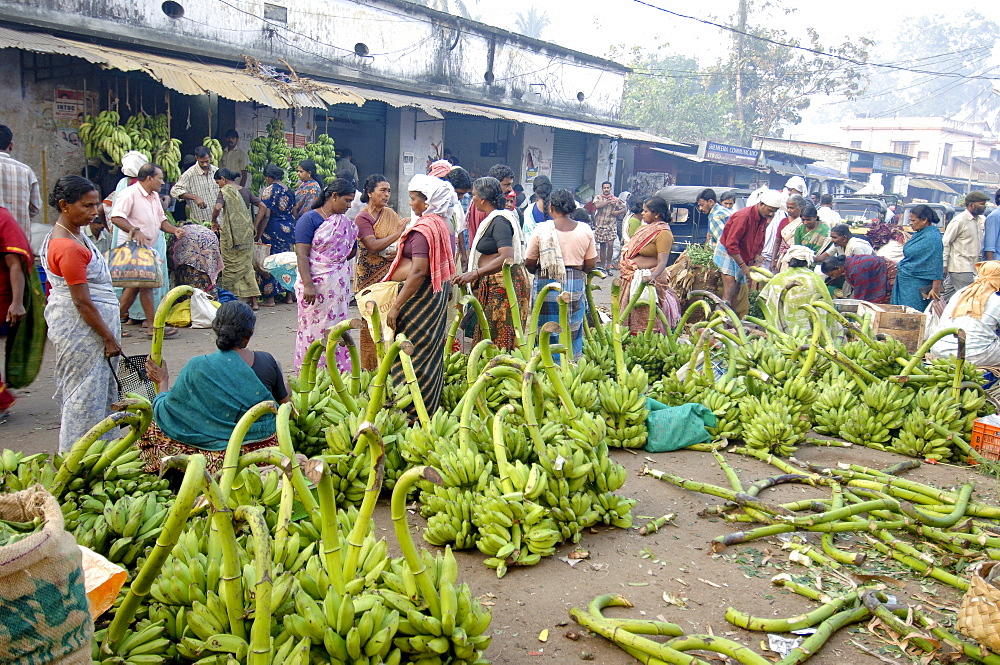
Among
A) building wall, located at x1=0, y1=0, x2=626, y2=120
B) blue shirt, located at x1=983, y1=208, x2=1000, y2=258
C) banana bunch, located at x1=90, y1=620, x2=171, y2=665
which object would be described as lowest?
banana bunch, located at x1=90, y1=620, x2=171, y2=665

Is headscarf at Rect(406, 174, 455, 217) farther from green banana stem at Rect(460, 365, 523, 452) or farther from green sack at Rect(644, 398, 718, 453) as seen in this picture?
green sack at Rect(644, 398, 718, 453)

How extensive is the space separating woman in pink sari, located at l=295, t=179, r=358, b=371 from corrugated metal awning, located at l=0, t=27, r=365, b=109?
157 inches

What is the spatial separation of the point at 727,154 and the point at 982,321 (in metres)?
16.9

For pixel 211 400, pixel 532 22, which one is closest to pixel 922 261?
pixel 211 400

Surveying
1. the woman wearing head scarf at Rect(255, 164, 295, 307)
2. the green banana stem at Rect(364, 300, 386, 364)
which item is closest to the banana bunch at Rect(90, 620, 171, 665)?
the green banana stem at Rect(364, 300, 386, 364)

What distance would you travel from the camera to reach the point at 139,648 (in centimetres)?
200

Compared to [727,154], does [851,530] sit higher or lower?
lower

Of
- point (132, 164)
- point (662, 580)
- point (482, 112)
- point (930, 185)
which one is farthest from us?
point (930, 185)

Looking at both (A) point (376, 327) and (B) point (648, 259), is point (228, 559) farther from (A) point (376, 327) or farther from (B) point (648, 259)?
(B) point (648, 259)

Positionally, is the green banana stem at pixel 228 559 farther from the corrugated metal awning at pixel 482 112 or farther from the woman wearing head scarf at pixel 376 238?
the corrugated metal awning at pixel 482 112

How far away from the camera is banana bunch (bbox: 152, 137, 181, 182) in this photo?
9258 mm

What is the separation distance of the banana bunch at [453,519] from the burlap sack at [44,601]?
77.1 inches

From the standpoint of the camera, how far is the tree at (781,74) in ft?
93.7

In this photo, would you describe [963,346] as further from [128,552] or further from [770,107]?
[770,107]
